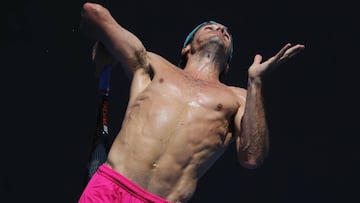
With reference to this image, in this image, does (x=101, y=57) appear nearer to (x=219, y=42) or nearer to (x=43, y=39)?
(x=219, y=42)

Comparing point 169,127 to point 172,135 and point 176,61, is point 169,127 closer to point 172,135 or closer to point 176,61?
point 172,135

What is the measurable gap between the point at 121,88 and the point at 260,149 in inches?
85.3

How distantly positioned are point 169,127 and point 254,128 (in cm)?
29

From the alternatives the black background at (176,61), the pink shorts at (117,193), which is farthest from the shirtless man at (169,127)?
the black background at (176,61)

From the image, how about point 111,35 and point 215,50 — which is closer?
point 111,35

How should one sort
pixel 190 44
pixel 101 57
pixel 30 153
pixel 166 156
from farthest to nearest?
pixel 30 153, pixel 190 44, pixel 101 57, pixel 166 156

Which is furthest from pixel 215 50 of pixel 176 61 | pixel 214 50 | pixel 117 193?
pixel 176 61

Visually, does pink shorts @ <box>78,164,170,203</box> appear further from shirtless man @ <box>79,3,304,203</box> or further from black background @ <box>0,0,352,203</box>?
black background @ <box>0,0,352,203</box>

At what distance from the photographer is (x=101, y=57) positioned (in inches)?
94.5

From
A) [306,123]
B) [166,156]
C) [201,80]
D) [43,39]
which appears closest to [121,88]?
[43,39]

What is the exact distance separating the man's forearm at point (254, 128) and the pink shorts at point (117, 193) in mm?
339

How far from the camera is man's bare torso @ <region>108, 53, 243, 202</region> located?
2125mm

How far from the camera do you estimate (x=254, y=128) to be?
2154mm

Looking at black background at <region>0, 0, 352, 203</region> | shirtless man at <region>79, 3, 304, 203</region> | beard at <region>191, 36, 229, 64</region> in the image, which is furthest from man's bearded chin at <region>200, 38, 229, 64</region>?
black background at <region>0, 0, 352, 203</region>
